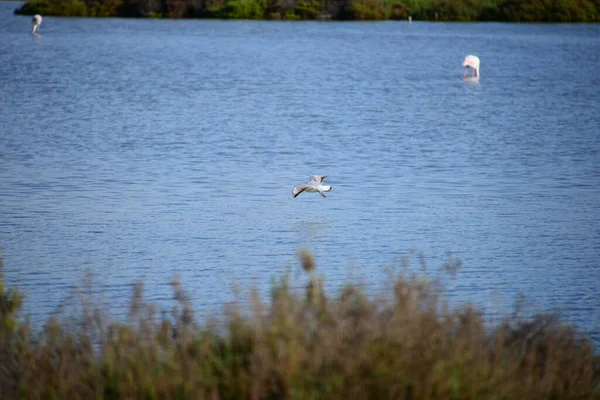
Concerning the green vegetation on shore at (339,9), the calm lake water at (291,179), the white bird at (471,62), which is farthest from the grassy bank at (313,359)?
the green vegetation on shore at (339,9)

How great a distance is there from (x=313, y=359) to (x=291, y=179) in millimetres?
10041

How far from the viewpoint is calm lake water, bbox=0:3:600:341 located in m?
9.62

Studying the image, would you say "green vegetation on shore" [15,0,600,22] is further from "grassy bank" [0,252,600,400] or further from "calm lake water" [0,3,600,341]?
"grassy bank" [0,252,600,400]

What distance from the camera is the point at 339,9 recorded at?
7169 centimetres

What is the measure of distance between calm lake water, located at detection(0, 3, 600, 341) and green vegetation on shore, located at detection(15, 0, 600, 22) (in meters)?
34.7

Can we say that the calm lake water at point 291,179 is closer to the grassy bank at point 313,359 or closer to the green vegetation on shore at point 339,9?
the grassy bank at point 313,359

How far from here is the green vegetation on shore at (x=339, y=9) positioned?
6856 centimetres

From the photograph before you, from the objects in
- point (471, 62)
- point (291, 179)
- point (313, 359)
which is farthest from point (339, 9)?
point (313, 359)

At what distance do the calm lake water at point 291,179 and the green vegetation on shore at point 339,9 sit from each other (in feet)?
114

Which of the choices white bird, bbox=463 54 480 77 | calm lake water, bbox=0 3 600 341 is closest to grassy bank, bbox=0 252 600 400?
calm lake water, bbox=0 3 600 341

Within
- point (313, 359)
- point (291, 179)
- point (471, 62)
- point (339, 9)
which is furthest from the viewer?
point (339, 9)

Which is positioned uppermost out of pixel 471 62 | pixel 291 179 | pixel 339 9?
pixel 291 179

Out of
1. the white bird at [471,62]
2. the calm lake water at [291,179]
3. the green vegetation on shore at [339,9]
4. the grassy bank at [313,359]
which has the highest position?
the grassy bank at [313,359]

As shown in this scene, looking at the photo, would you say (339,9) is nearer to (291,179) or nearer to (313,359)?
(291,179)
